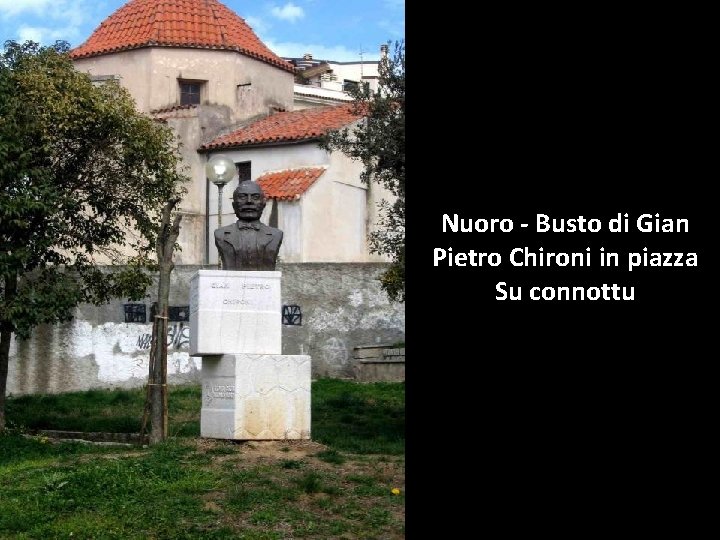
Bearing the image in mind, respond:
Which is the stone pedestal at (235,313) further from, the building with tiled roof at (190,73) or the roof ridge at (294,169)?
the building with tiled roof at (190,73)

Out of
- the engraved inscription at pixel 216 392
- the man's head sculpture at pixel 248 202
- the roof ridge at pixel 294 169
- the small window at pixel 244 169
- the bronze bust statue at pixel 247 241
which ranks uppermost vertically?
the small window at pixel 244 169

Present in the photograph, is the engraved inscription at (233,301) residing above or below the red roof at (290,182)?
below

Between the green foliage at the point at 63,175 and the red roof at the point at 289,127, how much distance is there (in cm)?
1347

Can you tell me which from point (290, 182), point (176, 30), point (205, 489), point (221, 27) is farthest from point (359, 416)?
point (221, 27)

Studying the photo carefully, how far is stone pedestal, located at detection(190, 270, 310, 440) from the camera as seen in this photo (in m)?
13.9

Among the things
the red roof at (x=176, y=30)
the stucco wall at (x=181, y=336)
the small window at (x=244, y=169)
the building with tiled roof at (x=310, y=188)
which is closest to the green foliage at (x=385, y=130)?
the stucco wall at (x=181, y=336)

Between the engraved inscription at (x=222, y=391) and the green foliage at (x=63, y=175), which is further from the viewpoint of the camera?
the green foliage at (x=63, y=175)

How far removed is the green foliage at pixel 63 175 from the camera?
17.8 m

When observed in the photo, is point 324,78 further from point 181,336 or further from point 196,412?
point 196,412

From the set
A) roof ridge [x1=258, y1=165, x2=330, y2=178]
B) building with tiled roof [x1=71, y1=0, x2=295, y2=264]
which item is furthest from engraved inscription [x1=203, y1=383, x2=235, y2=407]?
building with tiled roof [x1=71, y1=0, x2=295, y2=264]

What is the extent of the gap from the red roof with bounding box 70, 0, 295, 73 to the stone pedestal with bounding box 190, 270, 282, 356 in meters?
21.9

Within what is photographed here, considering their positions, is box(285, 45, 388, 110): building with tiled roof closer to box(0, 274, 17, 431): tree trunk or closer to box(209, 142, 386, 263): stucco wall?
box(209, 142, 386, 263): stucco wall

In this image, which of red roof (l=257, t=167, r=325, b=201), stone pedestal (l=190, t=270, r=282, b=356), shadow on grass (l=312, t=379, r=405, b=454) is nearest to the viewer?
stone pedestal (l=190, t=270, r=282, b=356)

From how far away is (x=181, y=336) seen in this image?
2383 centimetres
